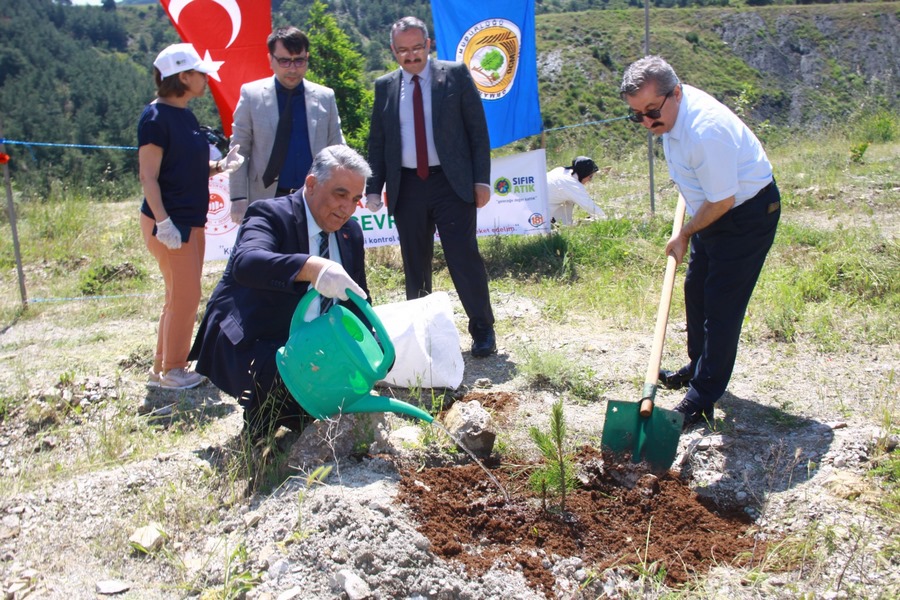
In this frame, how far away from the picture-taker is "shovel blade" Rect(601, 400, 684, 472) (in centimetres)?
323

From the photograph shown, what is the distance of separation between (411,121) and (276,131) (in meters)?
0.80

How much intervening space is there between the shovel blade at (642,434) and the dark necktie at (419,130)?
1.98m

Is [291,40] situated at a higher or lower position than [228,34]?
lower

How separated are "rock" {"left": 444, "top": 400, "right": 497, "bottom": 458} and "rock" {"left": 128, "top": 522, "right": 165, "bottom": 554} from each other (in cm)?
119

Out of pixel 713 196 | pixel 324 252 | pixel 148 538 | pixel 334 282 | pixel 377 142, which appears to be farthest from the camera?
pixel 377 142

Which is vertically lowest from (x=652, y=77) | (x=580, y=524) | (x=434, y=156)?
(x=580, y=524)

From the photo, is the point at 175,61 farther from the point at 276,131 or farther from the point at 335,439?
the point at 335,439

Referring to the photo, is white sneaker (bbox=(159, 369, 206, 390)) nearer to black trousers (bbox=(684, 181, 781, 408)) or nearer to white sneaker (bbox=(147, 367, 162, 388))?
white sneaker (bbox=(147, 367, 162, 388))

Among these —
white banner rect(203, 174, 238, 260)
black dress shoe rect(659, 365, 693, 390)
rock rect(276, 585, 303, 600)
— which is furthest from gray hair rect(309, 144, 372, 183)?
white banner rect(203, 174, 238, 260)

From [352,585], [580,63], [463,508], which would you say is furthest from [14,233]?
[580,63]

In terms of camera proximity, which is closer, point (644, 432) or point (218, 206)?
point (644, 432)

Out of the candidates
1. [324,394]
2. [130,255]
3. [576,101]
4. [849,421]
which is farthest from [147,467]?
[576,101]

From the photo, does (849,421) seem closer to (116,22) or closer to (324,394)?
(324,394)

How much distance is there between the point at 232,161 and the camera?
4.41 m
